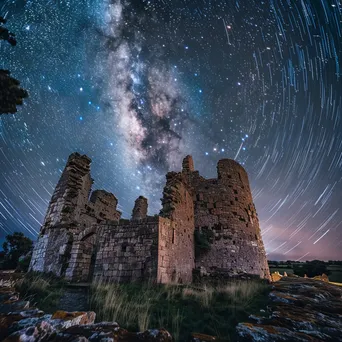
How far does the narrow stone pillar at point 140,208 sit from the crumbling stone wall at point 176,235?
501cm

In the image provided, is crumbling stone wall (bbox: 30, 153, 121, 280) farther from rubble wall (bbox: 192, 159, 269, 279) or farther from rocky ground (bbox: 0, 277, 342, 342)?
rubble wall (bbox: 192, 159, 269, 279)

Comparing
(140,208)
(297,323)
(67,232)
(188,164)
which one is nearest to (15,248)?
(140,208)

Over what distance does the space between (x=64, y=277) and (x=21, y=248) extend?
22.6 meters

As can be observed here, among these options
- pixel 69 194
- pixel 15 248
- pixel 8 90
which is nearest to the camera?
pixel 8 90

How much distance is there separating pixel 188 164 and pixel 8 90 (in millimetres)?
13766

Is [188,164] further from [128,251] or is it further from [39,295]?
[39,295]

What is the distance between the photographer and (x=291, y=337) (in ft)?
9.52

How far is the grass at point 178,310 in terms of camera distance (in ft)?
11.8

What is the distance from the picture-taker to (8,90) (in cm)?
525

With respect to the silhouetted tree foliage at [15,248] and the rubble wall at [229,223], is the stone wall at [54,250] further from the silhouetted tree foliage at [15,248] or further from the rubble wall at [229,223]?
the silhouetted tree foliage at [15,248]

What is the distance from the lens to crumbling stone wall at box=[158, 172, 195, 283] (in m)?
8.16

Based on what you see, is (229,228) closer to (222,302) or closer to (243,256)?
(243,256)

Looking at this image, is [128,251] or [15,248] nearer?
[128,251]

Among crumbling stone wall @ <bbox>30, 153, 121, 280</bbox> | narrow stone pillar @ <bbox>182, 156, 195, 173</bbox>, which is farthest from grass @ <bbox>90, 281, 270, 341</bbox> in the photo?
narrow stone pillar @ <bbox>182, 156, 195, 173</bbox>
